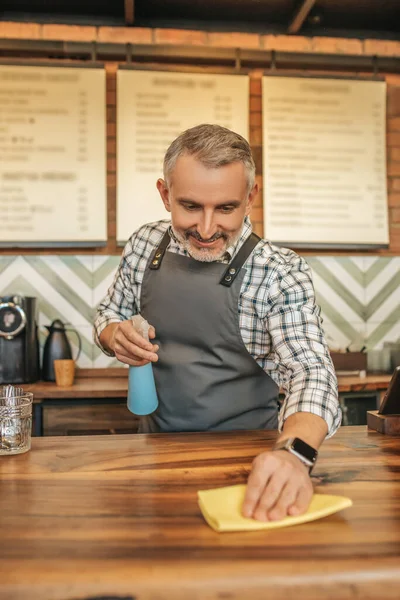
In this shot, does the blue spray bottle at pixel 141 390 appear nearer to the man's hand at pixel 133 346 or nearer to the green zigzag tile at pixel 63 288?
the man's hand at pixel 133 346

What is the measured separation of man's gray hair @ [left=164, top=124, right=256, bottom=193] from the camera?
60.3 inches

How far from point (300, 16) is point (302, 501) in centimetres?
301

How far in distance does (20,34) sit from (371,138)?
6.99ft

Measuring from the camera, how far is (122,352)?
4.94 ft

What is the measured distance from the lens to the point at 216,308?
176cm

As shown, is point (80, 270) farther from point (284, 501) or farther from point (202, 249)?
point (284, 501)

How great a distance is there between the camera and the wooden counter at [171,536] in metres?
0.74

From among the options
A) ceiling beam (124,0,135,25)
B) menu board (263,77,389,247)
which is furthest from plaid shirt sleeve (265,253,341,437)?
ceiling beam (124,0,135,25)

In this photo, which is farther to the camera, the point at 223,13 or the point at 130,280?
the point at 223,13

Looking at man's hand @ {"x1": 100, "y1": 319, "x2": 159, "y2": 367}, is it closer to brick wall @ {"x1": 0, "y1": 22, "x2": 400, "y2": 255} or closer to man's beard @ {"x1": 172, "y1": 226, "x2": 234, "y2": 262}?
man's beard @ {"x1": 172, "y1": 226, "x2": 234, "y2": 262}

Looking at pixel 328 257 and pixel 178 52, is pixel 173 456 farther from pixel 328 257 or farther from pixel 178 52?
pixel 178 52

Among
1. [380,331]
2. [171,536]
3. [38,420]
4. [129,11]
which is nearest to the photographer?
[171,536]

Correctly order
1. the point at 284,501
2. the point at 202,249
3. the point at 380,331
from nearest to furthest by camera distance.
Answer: the point at 284,501
the point at 202,249
the point at 380,331

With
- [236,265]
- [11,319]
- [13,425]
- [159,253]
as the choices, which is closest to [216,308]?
[236,265]
